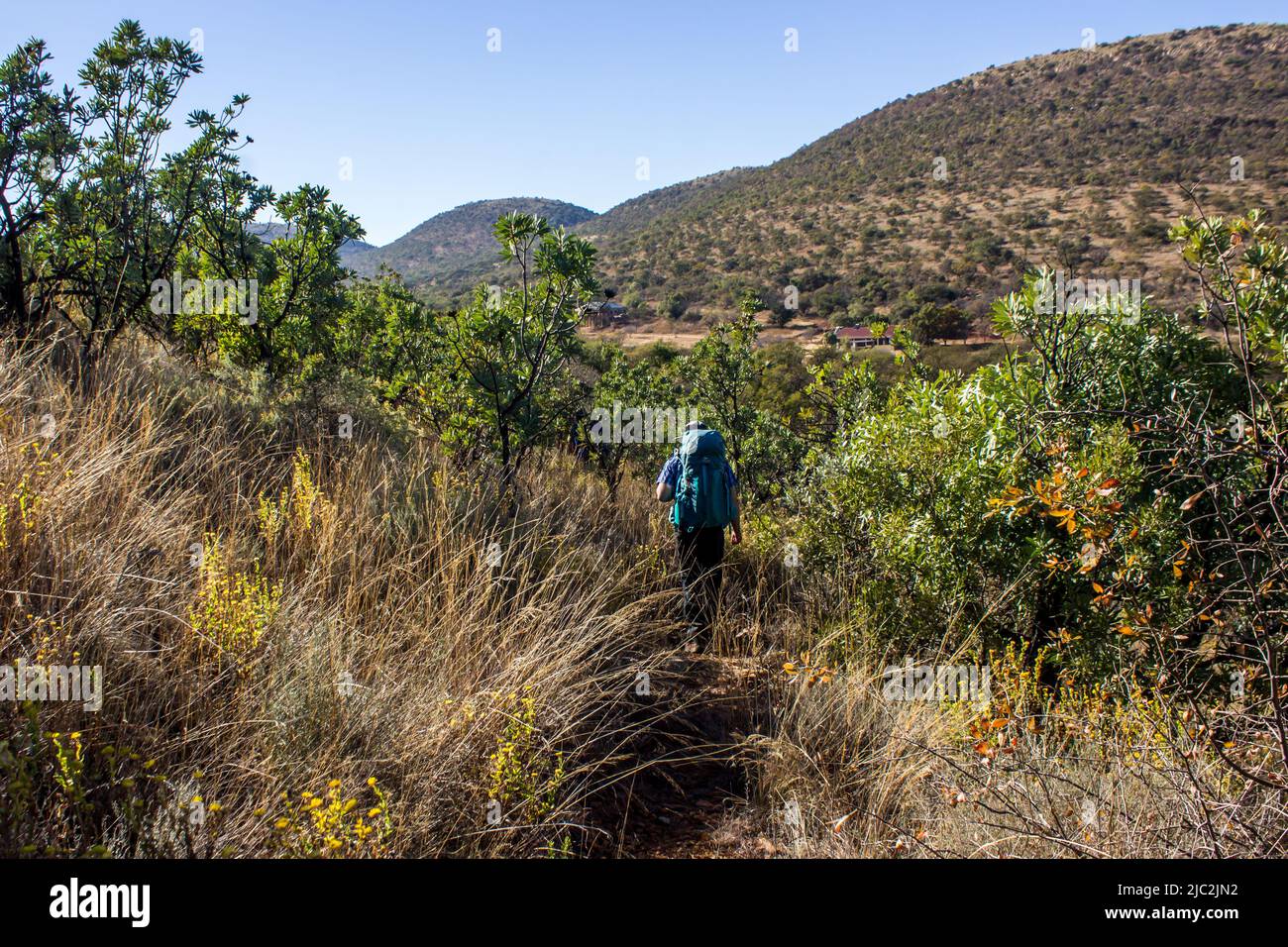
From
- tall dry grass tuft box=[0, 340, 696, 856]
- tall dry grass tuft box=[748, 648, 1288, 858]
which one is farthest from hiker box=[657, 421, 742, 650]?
tall dry grass tuft box=[748, 648, 1288, 858]

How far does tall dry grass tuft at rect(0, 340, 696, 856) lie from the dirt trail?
0.62 ft

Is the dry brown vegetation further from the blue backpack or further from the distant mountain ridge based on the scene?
the distant mountain ridge

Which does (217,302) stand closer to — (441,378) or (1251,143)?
(441,378)

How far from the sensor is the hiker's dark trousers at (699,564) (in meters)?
4.90

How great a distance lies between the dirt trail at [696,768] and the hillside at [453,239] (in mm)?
60012

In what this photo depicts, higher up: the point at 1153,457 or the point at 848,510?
the point at 1153,457

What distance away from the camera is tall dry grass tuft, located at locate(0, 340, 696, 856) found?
188cm

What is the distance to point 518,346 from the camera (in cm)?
538

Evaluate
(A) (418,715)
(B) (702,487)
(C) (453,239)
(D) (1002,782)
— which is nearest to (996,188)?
(B) (702,487)

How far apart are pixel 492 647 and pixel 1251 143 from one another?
52919 millimetres

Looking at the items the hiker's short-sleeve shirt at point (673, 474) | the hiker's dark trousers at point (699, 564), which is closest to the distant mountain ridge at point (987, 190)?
the hiker's short-sleeve shirt at point (673, 474)

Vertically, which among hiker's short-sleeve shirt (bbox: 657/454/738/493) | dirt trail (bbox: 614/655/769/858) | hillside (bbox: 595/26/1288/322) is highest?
hillside (bbox: 595/26/1288/322)

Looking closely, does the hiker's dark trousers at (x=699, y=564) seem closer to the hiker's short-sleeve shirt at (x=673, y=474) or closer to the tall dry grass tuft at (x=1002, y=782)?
the hiker's short-sleeve shirt at (x=673, y=474)

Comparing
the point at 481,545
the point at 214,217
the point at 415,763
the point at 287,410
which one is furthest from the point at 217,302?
the point at 415,763
